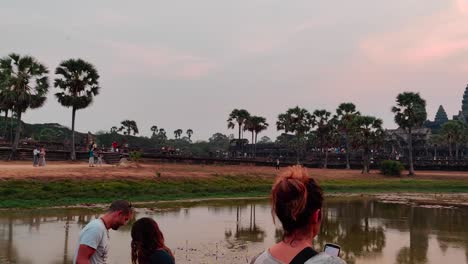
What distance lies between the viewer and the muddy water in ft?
48.2

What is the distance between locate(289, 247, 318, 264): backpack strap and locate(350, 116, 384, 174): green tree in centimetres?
6005

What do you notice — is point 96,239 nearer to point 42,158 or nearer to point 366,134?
point 42,158

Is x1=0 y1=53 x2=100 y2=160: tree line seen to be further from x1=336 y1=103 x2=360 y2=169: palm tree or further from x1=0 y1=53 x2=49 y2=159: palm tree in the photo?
x1=336 y1=103 x2=360 y2=169: palm tree

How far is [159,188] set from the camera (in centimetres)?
3472

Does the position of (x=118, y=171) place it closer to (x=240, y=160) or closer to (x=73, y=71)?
(x=73, y=71)

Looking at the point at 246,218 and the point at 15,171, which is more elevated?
the point at 15,171

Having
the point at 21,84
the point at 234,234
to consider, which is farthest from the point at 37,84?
the point at 234,234

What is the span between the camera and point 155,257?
4.42m

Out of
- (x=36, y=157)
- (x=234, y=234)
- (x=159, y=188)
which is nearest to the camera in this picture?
(x=234, y=234)

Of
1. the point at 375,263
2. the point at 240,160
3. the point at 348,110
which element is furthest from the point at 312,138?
the point at 375,263

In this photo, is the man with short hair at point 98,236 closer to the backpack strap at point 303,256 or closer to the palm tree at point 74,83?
the backpack strap at point 303,256

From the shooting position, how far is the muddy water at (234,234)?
1470cm

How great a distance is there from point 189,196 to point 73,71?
58.4ft

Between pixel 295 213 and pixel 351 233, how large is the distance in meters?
18.8
